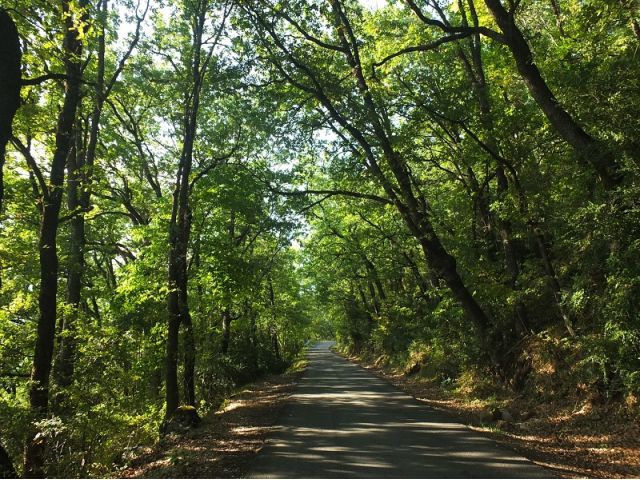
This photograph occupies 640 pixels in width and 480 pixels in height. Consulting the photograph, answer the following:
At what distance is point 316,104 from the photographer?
1453 centimetres

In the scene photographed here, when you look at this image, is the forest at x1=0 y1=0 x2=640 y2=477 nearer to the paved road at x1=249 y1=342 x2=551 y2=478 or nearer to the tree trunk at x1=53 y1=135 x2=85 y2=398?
the tree trunk at x1=53 y1=135 x2=85 y2=398

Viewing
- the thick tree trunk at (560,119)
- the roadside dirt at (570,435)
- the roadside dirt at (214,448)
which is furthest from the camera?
the thick tree trunk at (560,119)

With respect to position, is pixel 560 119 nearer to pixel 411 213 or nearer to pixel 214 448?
pixel 411 213

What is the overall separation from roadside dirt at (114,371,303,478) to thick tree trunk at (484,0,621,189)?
7.57m

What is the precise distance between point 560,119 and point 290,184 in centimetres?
1176

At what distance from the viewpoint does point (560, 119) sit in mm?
7797

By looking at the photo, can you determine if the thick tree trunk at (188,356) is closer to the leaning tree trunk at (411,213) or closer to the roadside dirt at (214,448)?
the roadside dirt at (214,448)

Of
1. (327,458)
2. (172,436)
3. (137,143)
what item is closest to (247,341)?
(137,143)

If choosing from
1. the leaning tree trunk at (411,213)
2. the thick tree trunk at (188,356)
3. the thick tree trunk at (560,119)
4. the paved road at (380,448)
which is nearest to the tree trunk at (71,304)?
the thick tree trunk at (188,356)

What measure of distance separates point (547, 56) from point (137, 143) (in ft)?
49.1

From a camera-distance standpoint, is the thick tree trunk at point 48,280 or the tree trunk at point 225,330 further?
the tree trunk at point 225,330

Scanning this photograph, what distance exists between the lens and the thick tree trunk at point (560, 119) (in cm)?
717

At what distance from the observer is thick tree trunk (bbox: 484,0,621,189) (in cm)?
717

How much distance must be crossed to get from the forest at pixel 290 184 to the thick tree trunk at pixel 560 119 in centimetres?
4
